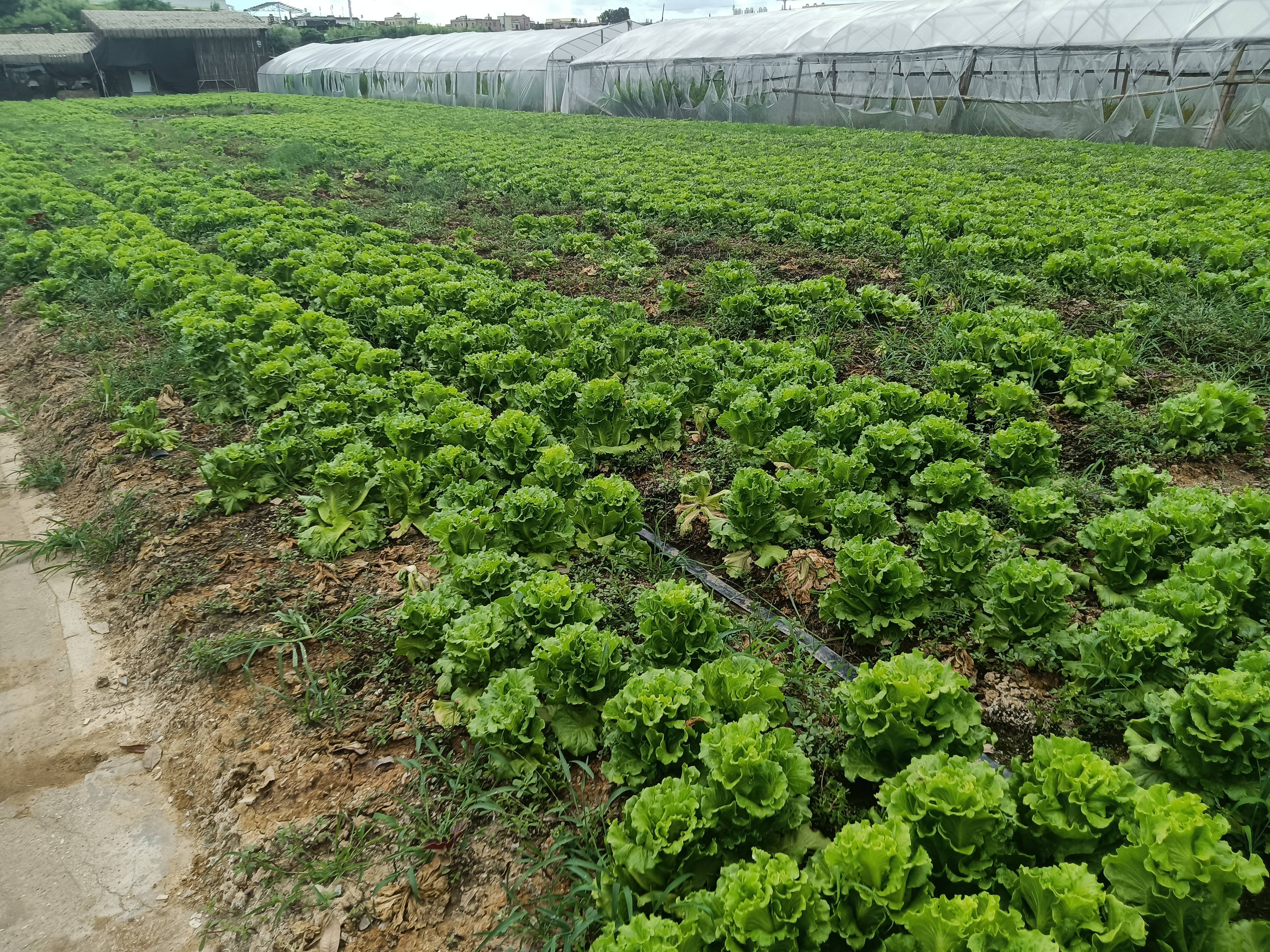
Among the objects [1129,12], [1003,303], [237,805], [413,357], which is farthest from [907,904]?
[1129,12]

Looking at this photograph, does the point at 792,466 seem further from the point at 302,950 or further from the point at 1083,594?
the point at 302,950

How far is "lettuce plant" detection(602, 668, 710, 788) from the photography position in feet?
10.2

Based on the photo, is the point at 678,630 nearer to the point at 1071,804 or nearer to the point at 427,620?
the point at 427,620

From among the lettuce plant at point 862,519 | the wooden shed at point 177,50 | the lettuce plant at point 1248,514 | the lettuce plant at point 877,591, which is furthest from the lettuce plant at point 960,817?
the wooden shed at point 177,50

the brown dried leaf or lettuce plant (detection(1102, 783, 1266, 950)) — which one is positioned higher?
lettuce plant (detection(1102, 783, 1266, 950))

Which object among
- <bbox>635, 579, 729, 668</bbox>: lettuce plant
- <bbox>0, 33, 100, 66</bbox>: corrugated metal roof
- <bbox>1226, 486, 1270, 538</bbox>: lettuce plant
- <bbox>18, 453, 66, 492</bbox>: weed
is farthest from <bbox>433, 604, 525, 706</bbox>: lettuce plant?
<bbox>0, 33, 100, 66</bbox>: corrugated metal roof

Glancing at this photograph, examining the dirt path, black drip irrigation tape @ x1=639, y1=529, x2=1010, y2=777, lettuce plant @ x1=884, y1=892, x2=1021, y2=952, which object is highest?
lettuce plant @ x1=884, y1=892, x2=1021, y2=952

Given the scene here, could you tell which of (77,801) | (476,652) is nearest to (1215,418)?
(476,652)

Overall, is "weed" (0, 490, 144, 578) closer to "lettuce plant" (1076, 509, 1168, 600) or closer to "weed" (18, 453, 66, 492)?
"weed" (18, 453, 66, 492)

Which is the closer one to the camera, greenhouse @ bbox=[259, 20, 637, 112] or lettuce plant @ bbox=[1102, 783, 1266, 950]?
lettuce plant @ bbox=[1102, 783, 1266, 950]

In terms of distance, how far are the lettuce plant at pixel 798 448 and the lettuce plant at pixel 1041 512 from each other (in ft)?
4.56

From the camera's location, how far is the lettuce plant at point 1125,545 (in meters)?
4.05

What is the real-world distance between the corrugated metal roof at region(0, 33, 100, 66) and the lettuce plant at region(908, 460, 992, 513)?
64.7 meters

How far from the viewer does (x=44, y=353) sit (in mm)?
8641
